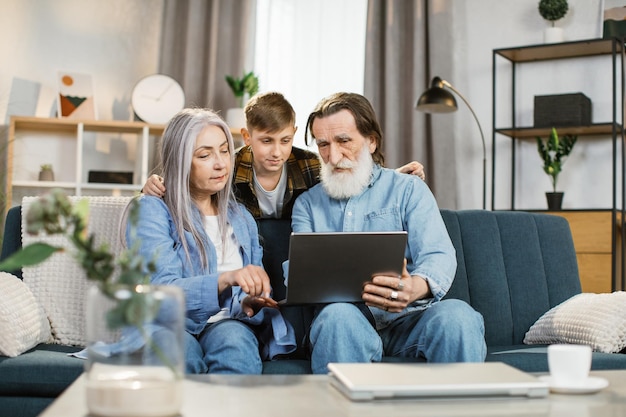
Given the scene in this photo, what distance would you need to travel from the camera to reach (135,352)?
1.09 meters

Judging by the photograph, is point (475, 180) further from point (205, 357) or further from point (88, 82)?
point (205, 357)

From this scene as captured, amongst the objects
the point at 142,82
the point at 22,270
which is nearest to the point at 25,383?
the point at 22,270

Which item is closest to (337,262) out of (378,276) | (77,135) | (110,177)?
(378,276)

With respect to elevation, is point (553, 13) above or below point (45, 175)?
above

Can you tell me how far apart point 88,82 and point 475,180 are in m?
2.36

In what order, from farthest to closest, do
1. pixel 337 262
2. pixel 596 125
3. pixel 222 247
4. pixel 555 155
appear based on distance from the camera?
pixel 555 155
pixel 596 125
pixel 222 247
pixel 337 262

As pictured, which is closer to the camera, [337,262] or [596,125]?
[337,262]

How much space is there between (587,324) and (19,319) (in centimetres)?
160

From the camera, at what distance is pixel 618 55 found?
4.39 meters

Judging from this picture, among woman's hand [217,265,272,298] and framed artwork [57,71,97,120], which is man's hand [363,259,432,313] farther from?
framed artwork [57,71,97,120]

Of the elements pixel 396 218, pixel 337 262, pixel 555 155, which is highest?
pixel 555 155

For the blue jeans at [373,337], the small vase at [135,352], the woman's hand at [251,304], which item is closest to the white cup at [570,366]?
the blue jeans at [373,337]

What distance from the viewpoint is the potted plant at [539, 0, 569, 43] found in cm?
437

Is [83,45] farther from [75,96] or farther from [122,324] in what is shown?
[122,324]
